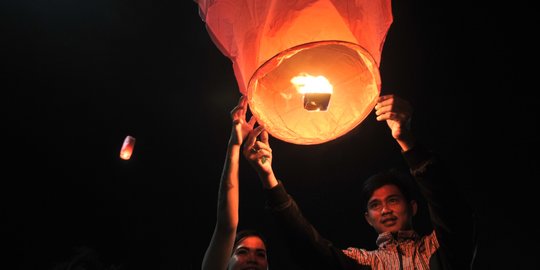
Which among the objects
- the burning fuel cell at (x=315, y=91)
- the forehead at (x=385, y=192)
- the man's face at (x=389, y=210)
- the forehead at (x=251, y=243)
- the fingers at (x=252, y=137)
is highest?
the burning fuel cell at (x=315, y=91)

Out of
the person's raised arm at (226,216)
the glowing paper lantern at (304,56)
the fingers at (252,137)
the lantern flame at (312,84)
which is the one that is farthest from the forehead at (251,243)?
the lantern flame at (312,84)

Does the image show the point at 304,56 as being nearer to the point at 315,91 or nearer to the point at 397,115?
the point at 315,91

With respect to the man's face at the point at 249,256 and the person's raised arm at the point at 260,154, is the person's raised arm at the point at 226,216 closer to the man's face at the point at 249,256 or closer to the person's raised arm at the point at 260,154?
the person's raised arm at the point at 260,154

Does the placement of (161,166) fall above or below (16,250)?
above

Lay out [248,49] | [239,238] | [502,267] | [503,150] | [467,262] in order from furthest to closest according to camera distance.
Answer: [503,150] → [502,267] → [239,238] → [467,262] → [248,49]

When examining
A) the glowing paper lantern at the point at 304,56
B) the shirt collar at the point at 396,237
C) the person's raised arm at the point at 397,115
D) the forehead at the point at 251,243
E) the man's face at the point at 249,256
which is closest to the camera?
the glowing paper lantern at the point at 304,56

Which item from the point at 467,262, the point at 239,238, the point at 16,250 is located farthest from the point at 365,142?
the point at 16,250

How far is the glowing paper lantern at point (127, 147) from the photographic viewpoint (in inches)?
200

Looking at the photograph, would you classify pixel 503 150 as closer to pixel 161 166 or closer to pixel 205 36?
A: pixel 205 36

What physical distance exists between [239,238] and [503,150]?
3.58 m

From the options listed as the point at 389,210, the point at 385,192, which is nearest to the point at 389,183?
the point at 385,192

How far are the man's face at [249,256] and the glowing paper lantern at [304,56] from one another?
1223 millimetres

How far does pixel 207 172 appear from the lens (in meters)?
5.61

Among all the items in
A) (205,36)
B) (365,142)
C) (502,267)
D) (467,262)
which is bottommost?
(502,267)
